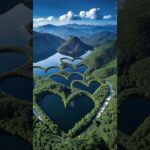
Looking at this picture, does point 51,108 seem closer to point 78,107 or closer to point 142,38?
point 78,107

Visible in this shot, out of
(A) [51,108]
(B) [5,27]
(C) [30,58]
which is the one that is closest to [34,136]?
(A) [51,108]

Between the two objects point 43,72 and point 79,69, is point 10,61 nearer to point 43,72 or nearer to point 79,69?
point 43,72

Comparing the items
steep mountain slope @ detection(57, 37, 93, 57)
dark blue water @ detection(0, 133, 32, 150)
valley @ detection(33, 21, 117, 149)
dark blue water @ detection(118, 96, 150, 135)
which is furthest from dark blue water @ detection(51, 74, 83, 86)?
dark blue water @ detection(0, 133, 32, 150)

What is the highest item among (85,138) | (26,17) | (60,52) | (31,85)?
(26,17)

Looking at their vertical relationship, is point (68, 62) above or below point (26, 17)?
below

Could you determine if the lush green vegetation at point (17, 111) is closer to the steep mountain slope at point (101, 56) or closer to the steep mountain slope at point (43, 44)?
the steep mountain slope at point (43, 44)

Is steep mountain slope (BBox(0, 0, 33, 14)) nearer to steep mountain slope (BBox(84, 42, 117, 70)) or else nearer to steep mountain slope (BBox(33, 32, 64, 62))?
steep mountain slope (BBox(33, 32, 64, 62))
